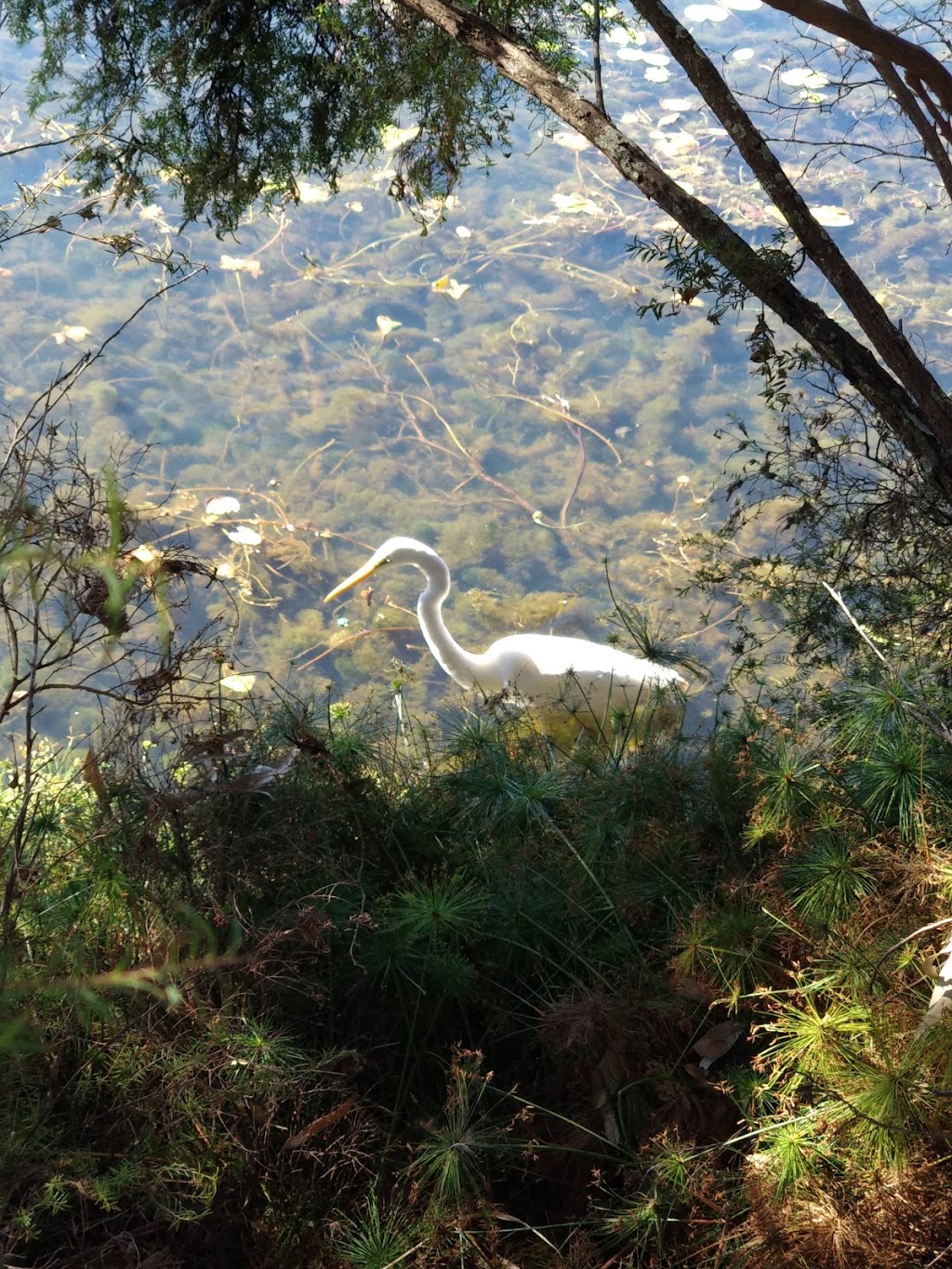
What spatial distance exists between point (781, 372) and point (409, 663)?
142 inches

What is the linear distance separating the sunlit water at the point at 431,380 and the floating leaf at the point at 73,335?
53 mm

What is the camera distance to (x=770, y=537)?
679 centimetres

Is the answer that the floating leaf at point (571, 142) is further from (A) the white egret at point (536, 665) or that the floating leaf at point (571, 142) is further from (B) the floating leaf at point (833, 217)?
(A) the white egret at point (536, 665)

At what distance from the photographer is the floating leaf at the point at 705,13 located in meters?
10.3

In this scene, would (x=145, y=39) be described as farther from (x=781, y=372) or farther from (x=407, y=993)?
(x=407, y=993)

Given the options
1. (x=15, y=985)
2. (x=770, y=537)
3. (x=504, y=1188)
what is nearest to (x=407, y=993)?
(x=504, y=1188)

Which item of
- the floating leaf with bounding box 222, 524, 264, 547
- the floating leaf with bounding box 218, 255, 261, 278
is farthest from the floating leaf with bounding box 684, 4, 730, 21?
the floating leaf with bounding box 222, 524, 264, 547

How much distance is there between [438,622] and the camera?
184 inches

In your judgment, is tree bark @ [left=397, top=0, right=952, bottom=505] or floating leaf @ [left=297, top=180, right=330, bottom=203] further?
floating leaf @ [left=297, top=180, right=330, bottom=203]

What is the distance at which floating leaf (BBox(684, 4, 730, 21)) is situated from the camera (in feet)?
33.7

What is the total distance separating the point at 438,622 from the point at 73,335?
4.28 metres

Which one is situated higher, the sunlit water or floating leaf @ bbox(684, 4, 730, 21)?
floating leaf @ bbox(684, 4, 730, 21)

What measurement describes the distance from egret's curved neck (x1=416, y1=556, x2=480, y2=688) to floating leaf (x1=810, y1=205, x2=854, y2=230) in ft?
18.1

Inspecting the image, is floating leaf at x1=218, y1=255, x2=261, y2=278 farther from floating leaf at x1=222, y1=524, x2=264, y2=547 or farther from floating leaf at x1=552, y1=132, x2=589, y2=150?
floating leaf at x1=552, y1=132, x2=589, y2=150
